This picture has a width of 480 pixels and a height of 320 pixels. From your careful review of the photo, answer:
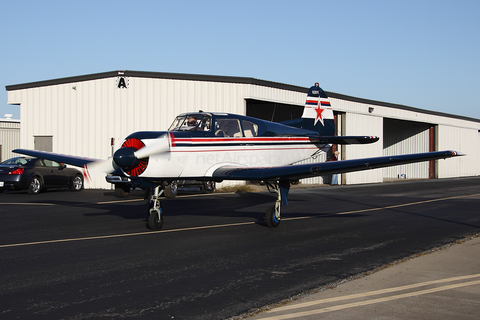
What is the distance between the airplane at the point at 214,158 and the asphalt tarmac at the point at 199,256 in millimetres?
1136

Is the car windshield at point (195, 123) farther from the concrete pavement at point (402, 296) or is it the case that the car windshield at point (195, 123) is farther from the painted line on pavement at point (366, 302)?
the painted line on pavement at point (366, 302)

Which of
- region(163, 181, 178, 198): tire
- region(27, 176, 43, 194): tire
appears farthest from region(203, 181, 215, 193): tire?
region(27, 176, 43, 194): tire

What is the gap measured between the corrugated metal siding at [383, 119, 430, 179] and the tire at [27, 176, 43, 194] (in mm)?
30352

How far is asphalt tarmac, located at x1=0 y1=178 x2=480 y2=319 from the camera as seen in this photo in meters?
5.11

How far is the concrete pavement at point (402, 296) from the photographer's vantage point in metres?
4.63

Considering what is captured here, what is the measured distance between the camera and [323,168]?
9852 mm

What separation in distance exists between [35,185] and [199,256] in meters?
14.9

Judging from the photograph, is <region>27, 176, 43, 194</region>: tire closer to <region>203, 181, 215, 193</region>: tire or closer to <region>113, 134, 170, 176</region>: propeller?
<region>203, 181, 215, 193</region>: tire

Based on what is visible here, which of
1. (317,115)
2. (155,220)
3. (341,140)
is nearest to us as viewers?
(155,220)

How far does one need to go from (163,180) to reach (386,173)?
37.1m

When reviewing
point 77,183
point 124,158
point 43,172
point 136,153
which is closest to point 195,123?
point 136,153

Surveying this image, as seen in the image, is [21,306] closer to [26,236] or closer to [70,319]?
[70,319]

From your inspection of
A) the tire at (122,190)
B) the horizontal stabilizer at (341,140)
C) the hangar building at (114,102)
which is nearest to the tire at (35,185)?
the hangar building at (114,102)

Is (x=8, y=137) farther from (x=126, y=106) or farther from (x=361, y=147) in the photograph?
(x=361, y=147)
